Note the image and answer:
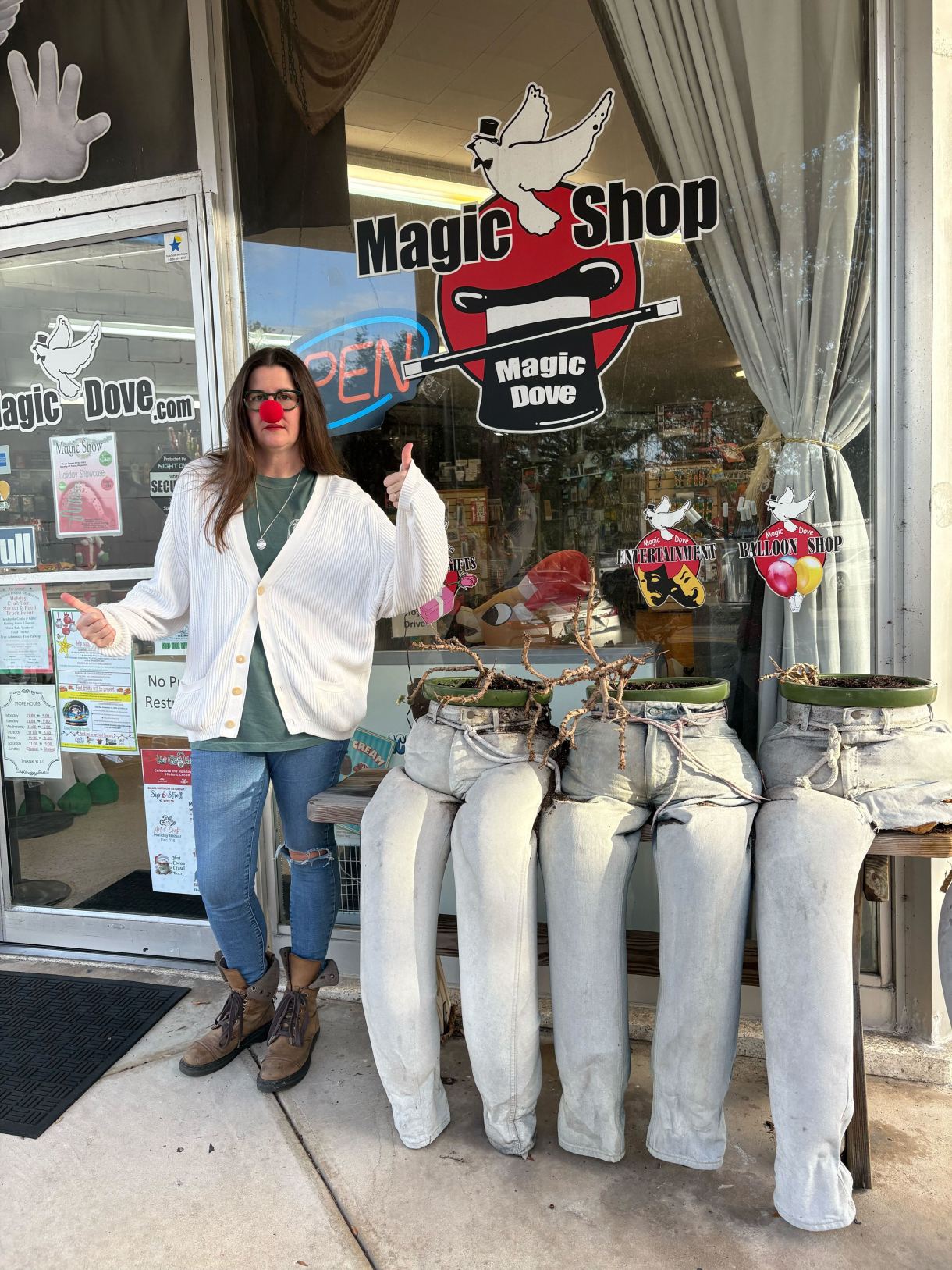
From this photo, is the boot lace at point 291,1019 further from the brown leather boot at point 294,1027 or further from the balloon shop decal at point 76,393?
the balloon shop decal at point 76,393

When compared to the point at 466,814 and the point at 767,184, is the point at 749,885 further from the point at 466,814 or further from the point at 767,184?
the point at 767,184

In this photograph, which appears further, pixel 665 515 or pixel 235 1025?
pixel 665 515

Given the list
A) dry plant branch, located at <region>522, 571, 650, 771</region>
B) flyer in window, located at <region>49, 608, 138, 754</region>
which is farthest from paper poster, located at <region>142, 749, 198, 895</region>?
dry plant branch, located at <region>522, 571, 650, 771</region>

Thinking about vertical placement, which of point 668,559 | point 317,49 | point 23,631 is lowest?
point 23,631

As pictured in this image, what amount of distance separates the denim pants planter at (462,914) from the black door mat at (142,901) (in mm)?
1331

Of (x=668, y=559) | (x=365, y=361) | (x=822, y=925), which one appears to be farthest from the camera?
(x=365, y=361)

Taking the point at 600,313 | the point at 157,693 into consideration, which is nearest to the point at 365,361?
the point at 600,313

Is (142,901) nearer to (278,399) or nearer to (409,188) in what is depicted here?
(278,399)

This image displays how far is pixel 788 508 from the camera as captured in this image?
2494 millimetres

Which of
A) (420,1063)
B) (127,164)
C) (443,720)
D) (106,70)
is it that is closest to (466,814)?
(443,720)

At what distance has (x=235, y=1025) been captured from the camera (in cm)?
246

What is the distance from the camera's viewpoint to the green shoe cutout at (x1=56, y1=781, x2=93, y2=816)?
10.8 ft

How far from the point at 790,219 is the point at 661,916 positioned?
6.20 ft

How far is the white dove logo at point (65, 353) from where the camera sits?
3098 mm
